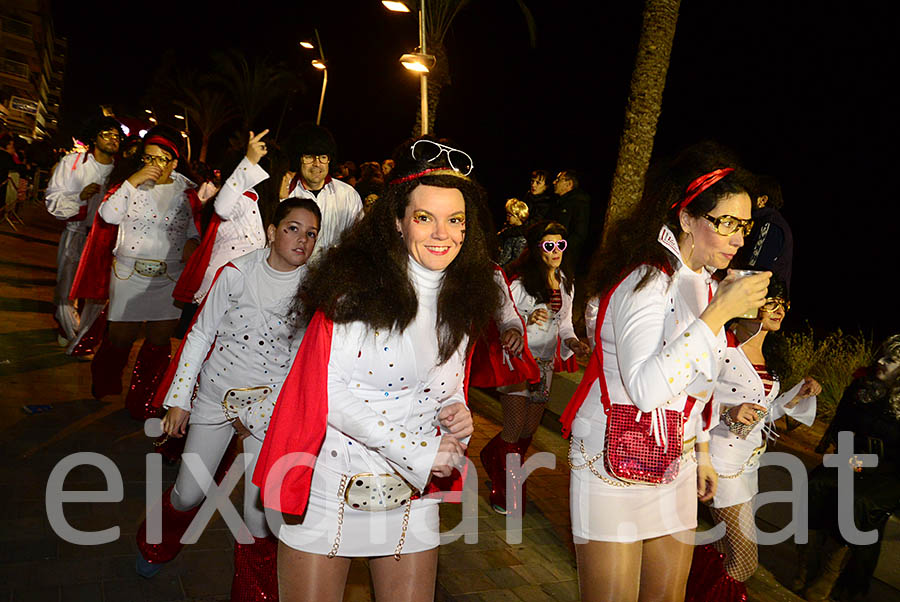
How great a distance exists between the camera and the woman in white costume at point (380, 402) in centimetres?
230

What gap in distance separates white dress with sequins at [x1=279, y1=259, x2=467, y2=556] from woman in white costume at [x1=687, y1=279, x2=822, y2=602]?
6.05 feet

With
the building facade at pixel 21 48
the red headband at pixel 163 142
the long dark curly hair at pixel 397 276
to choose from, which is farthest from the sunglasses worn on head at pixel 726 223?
the building facade at pixel 21 48

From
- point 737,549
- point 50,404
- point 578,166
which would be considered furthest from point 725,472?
point 578,166

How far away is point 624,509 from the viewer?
2.60 m

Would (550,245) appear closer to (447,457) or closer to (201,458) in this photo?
(201,458)

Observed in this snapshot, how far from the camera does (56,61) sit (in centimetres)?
11850

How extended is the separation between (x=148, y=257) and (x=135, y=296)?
35cm

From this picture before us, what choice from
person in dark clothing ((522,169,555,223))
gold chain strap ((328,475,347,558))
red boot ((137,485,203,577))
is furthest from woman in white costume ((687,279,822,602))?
person in dark clothing ((522,169,555,223))

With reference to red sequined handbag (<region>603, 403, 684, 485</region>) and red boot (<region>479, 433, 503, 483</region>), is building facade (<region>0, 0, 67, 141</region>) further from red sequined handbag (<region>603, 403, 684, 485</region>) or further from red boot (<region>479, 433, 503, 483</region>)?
red sequined handbag (<region>603, 403, 684, 485</region>)

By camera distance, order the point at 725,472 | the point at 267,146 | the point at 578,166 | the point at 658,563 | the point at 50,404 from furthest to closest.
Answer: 1. the point at 578,166
2. the point at 50,404
3. the point at 267,146
4. the point at 725,472
5. the point at 658,563

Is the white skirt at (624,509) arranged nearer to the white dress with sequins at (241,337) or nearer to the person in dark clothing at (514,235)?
the white dress with sequins at (241,337)

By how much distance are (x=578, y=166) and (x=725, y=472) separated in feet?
74.4

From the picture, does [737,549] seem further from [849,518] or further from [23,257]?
[23,257]

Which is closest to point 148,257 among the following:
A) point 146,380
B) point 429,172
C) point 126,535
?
point 146,380
